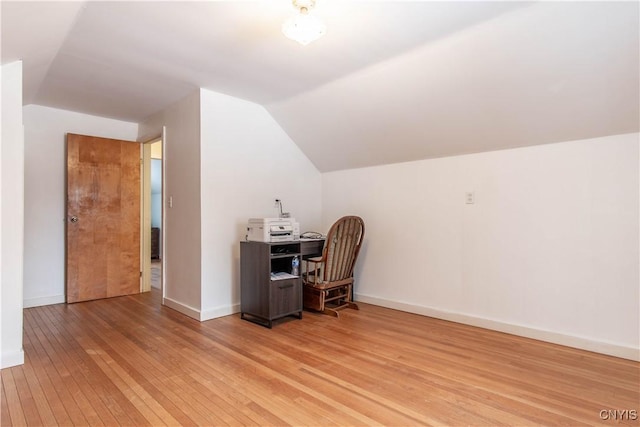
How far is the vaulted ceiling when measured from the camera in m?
2.03

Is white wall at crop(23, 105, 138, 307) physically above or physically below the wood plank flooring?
above

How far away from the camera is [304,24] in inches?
73.7

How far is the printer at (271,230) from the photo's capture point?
3279mm

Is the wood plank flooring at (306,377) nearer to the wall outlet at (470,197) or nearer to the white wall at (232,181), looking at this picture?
the white wall at (232,181)

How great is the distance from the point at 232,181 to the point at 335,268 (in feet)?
4.74

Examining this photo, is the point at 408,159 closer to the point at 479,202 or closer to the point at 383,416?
the point at 479,202

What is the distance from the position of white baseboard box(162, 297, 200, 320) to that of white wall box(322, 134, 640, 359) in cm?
195

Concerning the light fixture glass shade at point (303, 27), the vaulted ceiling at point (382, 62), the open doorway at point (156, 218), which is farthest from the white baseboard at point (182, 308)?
the light fixture glass shade at point (303, 27)

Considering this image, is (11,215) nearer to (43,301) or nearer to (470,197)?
(43,301)

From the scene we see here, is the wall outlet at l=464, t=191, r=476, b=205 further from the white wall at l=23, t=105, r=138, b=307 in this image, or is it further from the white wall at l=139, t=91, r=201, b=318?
the white wall at l=23, t=105, r=138, b=307

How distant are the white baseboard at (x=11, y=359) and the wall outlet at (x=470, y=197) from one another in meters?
3.76

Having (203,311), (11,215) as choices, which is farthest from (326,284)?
(11,215)

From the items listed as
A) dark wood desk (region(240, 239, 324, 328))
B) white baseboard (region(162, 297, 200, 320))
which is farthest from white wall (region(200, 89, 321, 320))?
dark wood desk (region(240, 239, 324, 328))

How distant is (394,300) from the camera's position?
3.81 meters
